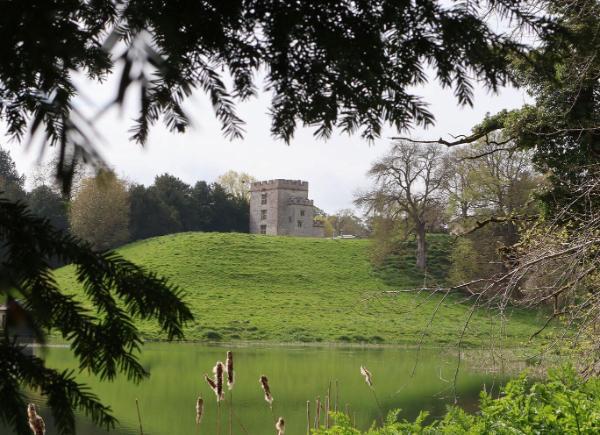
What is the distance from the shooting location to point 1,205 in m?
1.69

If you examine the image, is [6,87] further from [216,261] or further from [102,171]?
[216,261]

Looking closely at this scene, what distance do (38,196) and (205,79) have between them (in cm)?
47


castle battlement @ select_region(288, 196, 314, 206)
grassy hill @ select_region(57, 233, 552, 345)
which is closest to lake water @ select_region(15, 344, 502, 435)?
grassy hill @ select_region(57, 233, 552, 345)

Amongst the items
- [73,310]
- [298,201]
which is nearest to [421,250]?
[298,201]

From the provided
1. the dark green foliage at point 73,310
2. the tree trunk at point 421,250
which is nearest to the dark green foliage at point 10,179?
the dark green foliage at point 73,310

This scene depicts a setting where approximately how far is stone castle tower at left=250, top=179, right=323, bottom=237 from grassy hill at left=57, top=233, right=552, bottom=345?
14.5m

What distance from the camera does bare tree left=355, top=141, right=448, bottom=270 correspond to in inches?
1711

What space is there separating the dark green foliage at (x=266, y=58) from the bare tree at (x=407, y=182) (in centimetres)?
4088

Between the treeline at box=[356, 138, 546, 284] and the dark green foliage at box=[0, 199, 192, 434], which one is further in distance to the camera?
the treeline at box=[356, 138, 546, 284]

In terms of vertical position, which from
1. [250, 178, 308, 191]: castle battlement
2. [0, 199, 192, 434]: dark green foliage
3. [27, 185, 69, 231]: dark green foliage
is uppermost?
[250, 178, 308, 191]: castle battlement

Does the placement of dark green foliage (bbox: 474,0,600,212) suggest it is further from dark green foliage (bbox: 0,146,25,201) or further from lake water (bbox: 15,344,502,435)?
dark green foliage (bbox: 0,146,25,201)

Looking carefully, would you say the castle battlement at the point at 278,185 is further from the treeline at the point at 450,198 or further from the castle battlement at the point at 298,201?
the treeline at the point at 450,198

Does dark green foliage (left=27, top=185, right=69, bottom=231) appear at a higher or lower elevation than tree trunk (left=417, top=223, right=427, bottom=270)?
lower

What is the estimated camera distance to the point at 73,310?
5.66 feet
